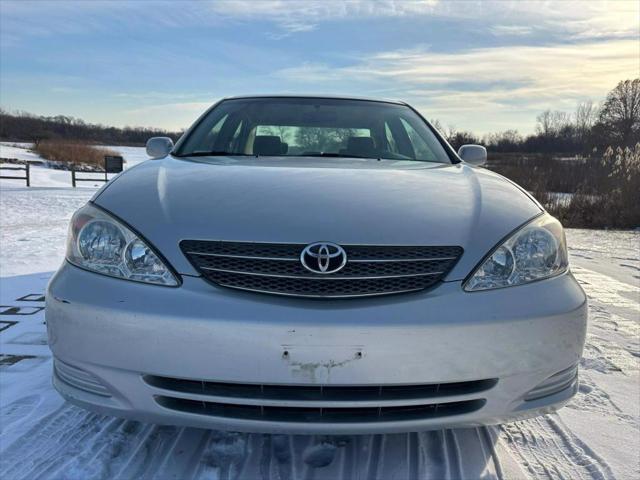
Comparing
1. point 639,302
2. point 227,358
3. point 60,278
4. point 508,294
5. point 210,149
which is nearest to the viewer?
point 227,358

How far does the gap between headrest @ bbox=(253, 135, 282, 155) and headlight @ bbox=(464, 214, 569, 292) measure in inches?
57.8

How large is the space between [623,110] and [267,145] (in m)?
55.7

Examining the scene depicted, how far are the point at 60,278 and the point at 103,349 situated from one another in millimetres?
345

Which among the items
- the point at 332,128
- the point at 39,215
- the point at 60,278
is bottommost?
the point at 39,215

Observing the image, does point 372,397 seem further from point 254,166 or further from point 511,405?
point 254,166

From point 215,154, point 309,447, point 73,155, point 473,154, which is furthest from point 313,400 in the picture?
point 73,155

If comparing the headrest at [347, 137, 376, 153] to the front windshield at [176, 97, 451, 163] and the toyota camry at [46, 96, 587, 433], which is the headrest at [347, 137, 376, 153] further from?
the toyota camry at [46, 96, 587, 433]

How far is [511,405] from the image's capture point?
65.7 inches

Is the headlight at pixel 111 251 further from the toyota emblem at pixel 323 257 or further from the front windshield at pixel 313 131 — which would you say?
the front windshield at pixel 313 131

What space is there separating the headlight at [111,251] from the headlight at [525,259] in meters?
1.01

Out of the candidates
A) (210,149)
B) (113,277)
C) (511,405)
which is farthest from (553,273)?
(210,149)

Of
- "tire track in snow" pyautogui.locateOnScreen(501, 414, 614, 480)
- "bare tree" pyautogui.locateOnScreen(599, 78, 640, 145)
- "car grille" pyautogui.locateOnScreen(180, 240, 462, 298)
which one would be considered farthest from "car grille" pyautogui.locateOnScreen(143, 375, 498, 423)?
"bare tree" pyautogui.locateOnScreen(599, 78, 640, 145)

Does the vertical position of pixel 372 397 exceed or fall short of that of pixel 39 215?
it exceeds it

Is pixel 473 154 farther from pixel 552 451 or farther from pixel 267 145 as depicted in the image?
pixel 552 451
